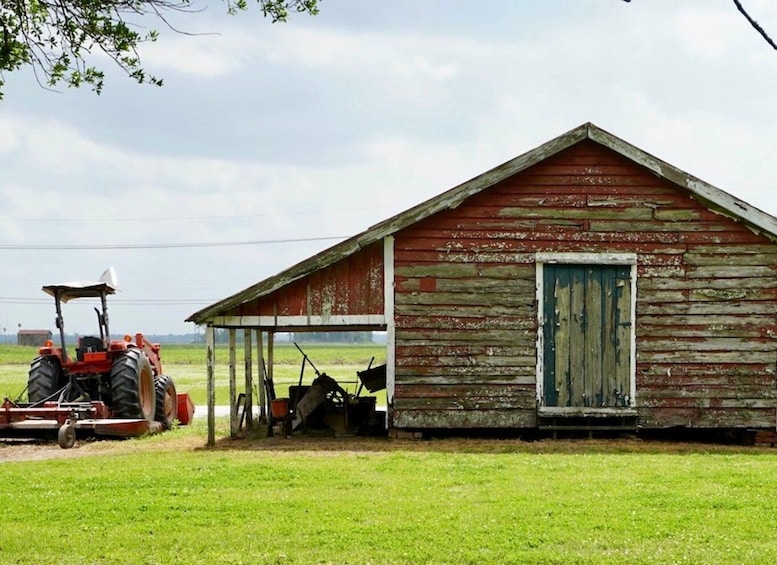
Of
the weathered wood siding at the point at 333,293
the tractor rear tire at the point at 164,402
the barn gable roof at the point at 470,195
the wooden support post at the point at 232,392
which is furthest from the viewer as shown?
the tractor rear tire at the point at 164,402

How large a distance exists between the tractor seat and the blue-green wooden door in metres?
7.82

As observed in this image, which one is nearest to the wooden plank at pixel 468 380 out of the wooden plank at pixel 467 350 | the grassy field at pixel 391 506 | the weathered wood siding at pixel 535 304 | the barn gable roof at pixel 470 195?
the weathered wood siding at pixel 535 304

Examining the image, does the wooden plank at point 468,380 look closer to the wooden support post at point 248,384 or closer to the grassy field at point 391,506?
the grassy field at point 391,506

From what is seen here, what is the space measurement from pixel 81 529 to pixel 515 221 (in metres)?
9.47

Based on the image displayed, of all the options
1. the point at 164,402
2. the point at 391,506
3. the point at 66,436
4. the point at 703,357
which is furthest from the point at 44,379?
the point at 703,357

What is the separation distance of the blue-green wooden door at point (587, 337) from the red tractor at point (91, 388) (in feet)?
22.5

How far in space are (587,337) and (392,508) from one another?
7.51 meters

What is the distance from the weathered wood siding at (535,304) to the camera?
16922 millimetres

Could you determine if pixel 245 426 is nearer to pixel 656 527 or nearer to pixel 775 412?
pixel 775 412

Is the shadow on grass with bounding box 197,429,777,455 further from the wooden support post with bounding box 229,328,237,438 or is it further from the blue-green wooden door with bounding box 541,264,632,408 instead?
the blue-green wooden door with bounding box 541,264,632,408

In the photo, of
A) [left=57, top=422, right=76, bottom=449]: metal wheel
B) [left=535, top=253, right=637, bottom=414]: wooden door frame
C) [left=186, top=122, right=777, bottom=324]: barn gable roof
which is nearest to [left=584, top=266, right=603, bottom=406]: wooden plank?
[left=535, top=253, right=637, bottom=414]: wooden door frame

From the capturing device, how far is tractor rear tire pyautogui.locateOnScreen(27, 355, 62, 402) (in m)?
18.1

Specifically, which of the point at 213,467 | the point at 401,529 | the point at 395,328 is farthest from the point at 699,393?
the point at 401,529

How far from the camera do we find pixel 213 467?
13.1m
